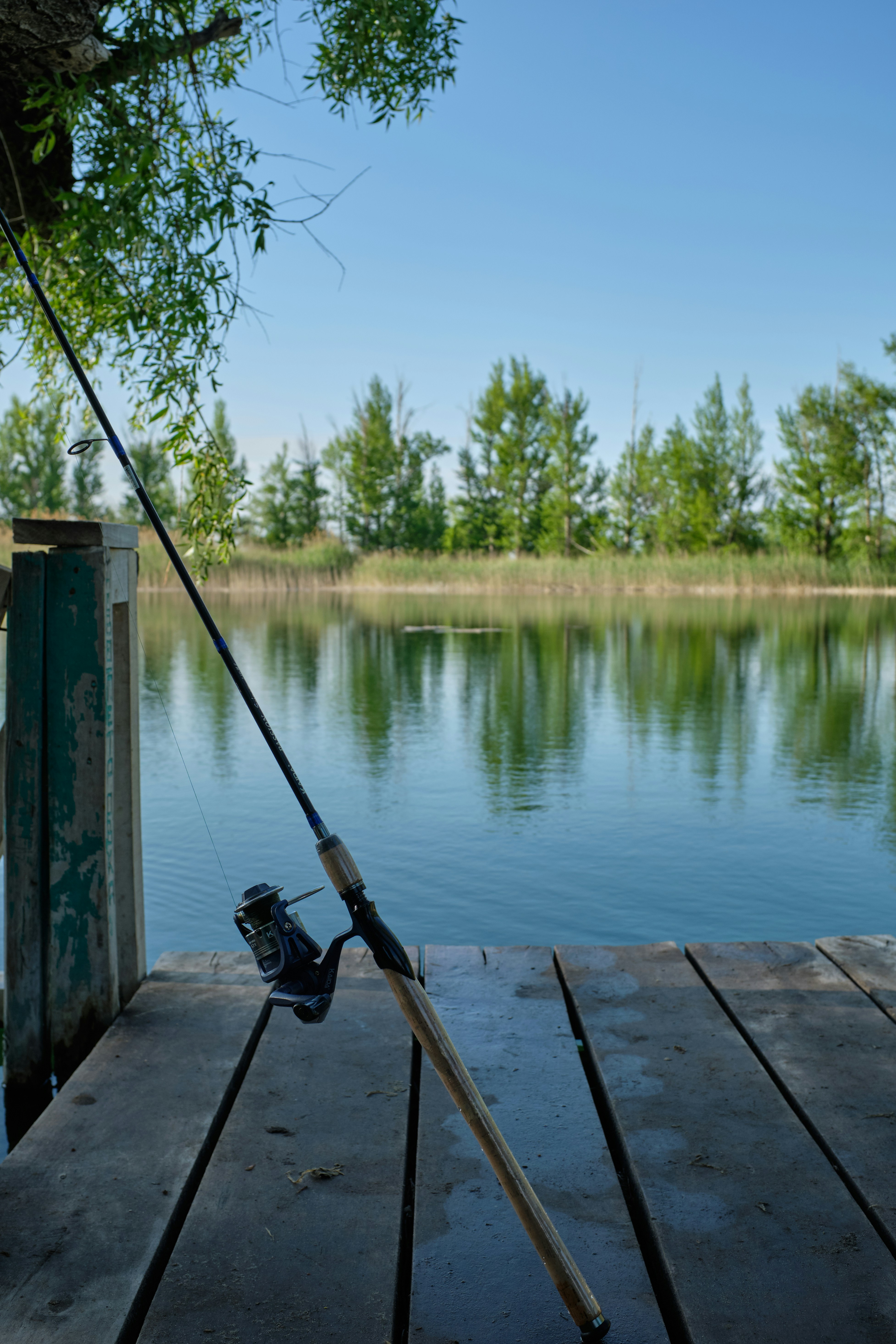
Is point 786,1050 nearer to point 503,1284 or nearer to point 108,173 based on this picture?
point 503,1284

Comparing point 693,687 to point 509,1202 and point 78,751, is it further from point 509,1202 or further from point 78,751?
point 509,1202

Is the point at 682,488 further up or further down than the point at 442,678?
further up

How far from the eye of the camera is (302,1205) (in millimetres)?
1938

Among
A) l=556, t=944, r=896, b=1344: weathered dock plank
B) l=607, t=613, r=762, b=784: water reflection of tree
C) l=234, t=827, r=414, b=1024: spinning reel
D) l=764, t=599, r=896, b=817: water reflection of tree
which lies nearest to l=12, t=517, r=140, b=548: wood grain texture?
l=234, t=827, r=414, b=1024: spinning reel

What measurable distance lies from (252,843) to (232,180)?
3.78 m

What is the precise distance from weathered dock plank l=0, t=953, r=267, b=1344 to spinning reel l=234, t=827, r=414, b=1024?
22.4 inches

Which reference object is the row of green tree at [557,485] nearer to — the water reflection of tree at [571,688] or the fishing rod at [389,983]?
the water reflection of tree at [571,688]

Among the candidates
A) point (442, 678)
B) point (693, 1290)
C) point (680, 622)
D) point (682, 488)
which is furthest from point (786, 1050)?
point (682, 488)

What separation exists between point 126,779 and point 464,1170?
133 centimetres

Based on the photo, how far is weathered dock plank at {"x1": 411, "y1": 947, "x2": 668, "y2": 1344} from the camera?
5.45 feet

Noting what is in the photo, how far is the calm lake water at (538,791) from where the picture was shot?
551 cm

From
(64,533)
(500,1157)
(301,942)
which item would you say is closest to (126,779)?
(64,533)

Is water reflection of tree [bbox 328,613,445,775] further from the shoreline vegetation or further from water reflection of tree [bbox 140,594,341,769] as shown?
the shoreline vegetation

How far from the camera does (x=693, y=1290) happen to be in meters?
1.71
